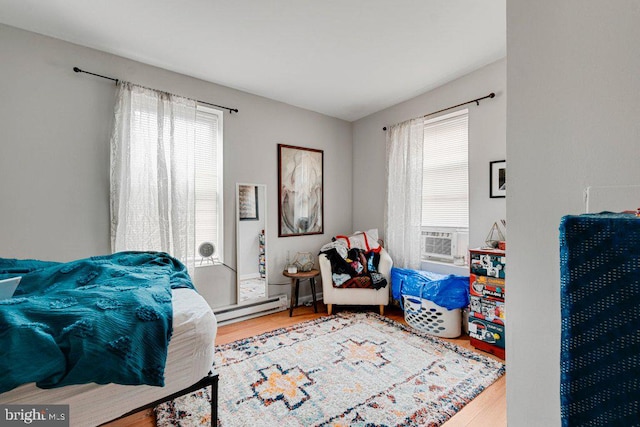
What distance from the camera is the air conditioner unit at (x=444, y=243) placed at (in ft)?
9.82

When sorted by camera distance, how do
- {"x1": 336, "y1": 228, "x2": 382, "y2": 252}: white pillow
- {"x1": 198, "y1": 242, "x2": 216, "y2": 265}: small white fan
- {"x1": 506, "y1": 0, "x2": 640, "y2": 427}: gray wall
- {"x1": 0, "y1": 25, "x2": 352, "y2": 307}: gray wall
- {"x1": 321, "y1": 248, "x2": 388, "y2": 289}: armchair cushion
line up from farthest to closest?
{"x1": 336, "y1": 228, "x2": 382, "y2": 252}: white pillow, {"x1": 321, "y1": 248, "x2": 388, "y2": 289}: armchair cushion, {"x1": 198, "y1": 242, "x2": 216, "y2": 265}: small white fan, {"x1": 0, "y1": 25, "x2": 352, "y2": 307}: gray wall, {"x1": 506, "y1": 0, "x2": 640, "y2": 427}: gray wall

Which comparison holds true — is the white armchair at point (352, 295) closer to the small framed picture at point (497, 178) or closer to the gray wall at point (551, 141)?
the small framed picture at point (497, 178)

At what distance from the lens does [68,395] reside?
98 cm

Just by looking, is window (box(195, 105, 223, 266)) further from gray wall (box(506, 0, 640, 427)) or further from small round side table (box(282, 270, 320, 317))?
gray wall (box(506, 0, 640, 427))

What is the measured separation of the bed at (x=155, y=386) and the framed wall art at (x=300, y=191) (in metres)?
2.15

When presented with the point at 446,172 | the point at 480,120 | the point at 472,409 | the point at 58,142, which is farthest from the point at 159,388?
the point at 480,120

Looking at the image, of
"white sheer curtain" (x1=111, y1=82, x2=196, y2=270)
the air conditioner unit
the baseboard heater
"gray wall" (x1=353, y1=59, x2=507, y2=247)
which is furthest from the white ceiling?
the baseboard heater

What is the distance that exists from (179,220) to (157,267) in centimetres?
102

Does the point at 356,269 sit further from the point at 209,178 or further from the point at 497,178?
the point at 209,178

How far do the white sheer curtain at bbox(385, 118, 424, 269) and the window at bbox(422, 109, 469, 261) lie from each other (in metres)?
0.14

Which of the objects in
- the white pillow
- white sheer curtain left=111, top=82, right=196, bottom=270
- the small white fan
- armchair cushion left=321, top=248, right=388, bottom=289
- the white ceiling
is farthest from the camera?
the white pillow

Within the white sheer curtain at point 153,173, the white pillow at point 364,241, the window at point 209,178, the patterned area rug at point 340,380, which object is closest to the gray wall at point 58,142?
the white sheer curtain at point 153,173

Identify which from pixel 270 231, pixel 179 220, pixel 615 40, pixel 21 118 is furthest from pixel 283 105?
pixel 615 40

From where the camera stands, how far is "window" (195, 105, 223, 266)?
2994mm
